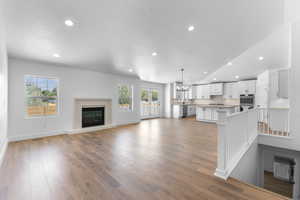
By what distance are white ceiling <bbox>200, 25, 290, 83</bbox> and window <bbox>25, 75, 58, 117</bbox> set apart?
7612mm

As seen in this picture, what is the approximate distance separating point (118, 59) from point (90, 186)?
387 centimetres

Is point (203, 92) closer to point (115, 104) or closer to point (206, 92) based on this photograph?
point (206, 92)

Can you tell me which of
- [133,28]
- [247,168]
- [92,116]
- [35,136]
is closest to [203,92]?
[247,168]

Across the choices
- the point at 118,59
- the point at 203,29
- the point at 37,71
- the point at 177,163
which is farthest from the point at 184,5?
the point at 37,71

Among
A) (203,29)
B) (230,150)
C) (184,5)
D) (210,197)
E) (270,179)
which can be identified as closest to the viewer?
(210,197)

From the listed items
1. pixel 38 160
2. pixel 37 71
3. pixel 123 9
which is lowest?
pixel 38 160

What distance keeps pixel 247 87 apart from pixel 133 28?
23.5 feet

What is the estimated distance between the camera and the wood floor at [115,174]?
5.98 feet

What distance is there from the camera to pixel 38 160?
285 centimetres

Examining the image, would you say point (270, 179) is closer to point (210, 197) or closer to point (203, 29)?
point (210, 197)

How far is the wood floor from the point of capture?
1.82 meters

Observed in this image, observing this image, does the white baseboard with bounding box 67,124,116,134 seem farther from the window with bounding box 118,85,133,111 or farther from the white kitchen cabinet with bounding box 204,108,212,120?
the white kitchen cabinet with bounding box 204,108,212,120

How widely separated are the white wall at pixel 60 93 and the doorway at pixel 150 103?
2.01 m

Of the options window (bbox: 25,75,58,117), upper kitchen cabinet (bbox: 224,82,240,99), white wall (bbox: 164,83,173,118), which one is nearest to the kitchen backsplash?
upper kitchen cabinet (bbox: 224,82,240,99)
